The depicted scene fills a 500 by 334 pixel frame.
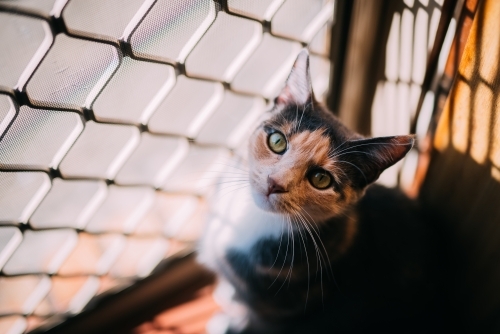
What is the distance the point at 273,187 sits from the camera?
718mm

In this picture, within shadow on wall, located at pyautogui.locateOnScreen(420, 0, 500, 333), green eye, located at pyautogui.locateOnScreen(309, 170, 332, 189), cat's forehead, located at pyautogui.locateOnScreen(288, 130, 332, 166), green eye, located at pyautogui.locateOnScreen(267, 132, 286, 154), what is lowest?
shadow on wall, located at pyautogui.locateOnScreen(420, 0, 500, 333)

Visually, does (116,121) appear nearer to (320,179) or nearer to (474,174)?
(320,179)

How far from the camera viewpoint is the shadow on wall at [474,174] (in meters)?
0.69

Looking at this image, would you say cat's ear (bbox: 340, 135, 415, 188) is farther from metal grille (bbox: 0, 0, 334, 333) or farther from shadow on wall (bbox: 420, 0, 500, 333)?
metal grille (bbox: 0, 0, 334, 333)

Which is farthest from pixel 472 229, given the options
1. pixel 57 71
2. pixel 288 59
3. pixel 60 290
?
pixel 60 290

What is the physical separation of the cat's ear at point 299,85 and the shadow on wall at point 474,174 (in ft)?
1.01

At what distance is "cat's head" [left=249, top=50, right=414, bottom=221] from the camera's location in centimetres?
72

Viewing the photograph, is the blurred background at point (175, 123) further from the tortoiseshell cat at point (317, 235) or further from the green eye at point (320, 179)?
the green eye at point (320, 179)

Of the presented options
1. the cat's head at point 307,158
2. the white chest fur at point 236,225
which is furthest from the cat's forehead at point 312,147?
A: the white chest fur at point 236,225

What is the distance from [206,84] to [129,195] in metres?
0.34

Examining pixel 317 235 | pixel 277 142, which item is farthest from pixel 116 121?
pixel 317 235

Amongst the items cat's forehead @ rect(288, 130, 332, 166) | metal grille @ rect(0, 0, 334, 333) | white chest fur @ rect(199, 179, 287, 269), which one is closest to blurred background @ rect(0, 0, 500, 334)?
metal grille @ rect(0, 0, 334, 333)

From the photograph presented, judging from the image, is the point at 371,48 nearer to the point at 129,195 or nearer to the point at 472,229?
the point at 472,229

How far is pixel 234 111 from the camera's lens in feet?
3.34
